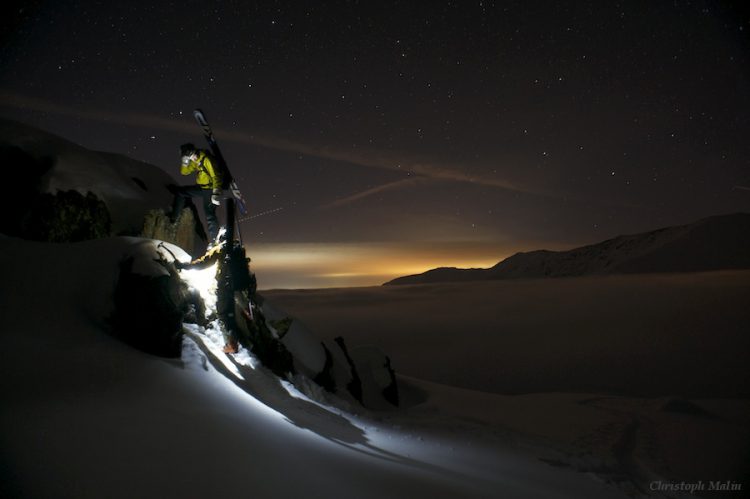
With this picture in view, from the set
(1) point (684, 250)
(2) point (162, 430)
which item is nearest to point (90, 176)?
(2) point (162, 430)

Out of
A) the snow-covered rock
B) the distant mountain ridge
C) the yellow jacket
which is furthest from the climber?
the distant mountain ridge

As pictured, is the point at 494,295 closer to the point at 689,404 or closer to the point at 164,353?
the point at 689,404

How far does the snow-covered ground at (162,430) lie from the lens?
2.47m

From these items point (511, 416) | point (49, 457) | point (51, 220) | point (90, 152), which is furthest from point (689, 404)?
point (90, 152)

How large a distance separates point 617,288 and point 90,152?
179ft

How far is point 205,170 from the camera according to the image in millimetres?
8641

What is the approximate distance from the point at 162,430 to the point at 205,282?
5.73m

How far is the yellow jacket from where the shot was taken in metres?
8.52

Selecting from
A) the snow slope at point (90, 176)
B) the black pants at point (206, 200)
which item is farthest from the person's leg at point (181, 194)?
the snow slope at point (90, 176)

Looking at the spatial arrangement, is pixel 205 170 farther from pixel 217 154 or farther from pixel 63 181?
pixel 63 181

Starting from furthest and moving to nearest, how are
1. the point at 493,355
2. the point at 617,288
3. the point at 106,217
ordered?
the point at 617,288 → the point at 493,355 → the point at 106,217

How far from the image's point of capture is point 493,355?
917 inches

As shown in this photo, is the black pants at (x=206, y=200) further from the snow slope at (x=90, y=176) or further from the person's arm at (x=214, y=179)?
the snow slope at (x=90, y=176)

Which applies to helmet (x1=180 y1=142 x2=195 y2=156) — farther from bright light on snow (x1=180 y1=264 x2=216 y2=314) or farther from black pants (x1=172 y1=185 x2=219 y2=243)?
bright light on snow (x1=180 y1=264 x2=216 y2=314)
